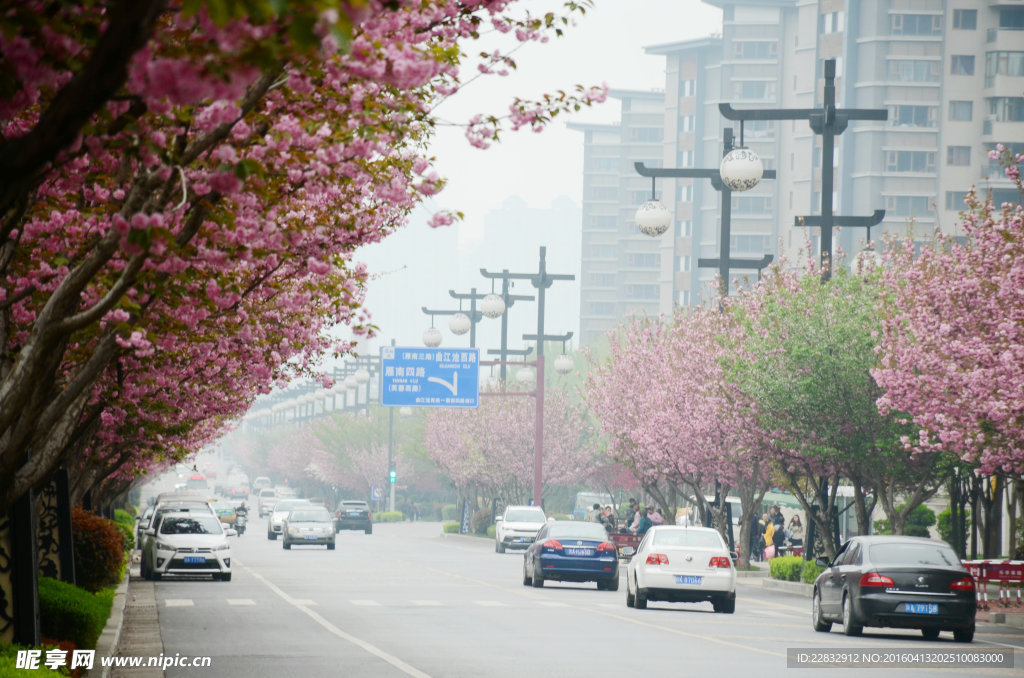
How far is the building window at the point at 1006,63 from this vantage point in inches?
4227

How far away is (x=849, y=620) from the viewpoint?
73.9 feet

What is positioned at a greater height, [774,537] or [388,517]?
[774,537]

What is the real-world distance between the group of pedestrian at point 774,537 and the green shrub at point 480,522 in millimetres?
20902

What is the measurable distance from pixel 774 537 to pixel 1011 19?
217ft

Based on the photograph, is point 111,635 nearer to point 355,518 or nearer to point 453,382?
point 453,382

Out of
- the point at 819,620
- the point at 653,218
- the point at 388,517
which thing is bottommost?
the point at 388,517

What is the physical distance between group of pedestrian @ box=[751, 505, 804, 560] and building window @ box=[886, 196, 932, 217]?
6283 cm

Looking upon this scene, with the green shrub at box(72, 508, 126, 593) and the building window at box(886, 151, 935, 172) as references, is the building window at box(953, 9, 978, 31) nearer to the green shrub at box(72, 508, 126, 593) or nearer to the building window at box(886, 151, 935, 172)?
the building window at box(886, 151, 935, 172)

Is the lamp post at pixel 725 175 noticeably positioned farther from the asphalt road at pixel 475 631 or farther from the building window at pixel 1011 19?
the building window at pixel 1011 19

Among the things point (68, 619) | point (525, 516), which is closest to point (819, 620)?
point (68, 619)

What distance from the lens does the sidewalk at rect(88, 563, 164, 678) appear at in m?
16.2

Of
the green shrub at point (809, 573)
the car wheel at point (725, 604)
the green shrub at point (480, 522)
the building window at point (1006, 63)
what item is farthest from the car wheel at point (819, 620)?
the building window at point (1006, 63)

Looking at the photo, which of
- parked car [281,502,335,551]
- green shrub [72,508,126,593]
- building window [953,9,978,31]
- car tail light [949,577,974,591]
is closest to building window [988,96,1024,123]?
building window [953,9,978,31]

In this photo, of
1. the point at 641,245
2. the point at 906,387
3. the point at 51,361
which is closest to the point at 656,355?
the point at 906,387
